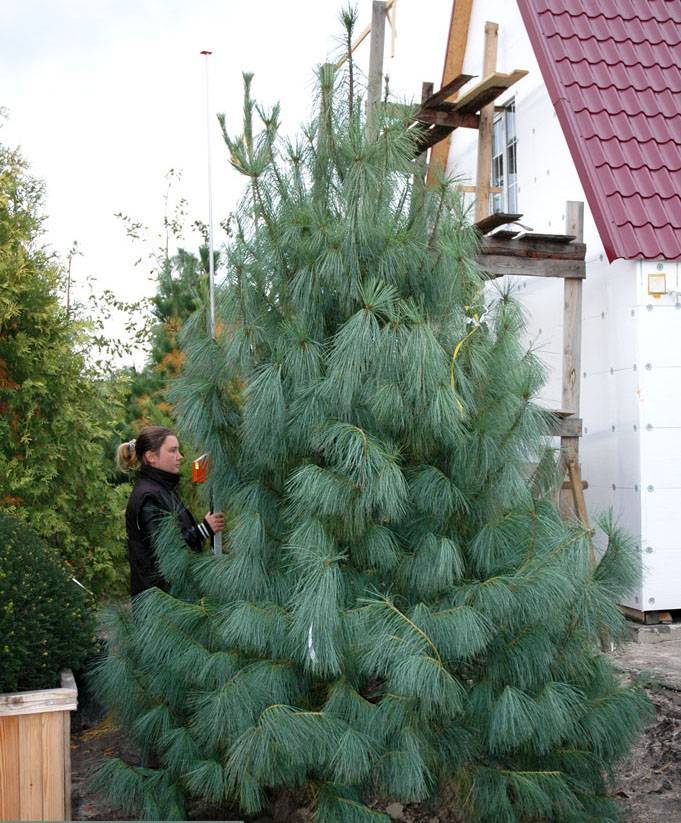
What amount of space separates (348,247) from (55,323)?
3.04 m

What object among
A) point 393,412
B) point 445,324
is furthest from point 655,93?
point 393,412

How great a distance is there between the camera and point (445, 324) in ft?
13.1

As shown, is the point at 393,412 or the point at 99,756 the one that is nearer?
the point at 393,412

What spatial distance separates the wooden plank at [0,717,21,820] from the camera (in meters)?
3.99

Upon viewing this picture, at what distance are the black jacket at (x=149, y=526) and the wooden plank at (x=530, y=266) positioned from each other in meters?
3.59

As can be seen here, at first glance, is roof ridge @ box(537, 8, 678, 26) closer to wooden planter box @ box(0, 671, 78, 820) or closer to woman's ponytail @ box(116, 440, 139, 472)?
woman's ponytail @ box(116, 440, 139, 472)

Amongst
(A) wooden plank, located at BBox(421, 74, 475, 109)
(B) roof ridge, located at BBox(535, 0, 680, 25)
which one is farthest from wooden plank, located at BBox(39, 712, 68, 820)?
(B) roof ridge, located at BBox(535, 0, 680, 25)

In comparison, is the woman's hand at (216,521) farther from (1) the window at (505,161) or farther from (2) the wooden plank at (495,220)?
(1) the window at (505,161)

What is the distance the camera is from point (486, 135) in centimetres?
888

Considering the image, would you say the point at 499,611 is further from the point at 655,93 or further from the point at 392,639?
the point at 655,93

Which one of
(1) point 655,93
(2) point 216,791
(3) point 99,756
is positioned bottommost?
(3) point 99,756

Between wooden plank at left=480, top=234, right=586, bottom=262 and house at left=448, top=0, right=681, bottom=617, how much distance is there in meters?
0.22

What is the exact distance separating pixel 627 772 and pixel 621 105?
5.29 metres

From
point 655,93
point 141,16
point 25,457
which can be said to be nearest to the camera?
point 25,457
